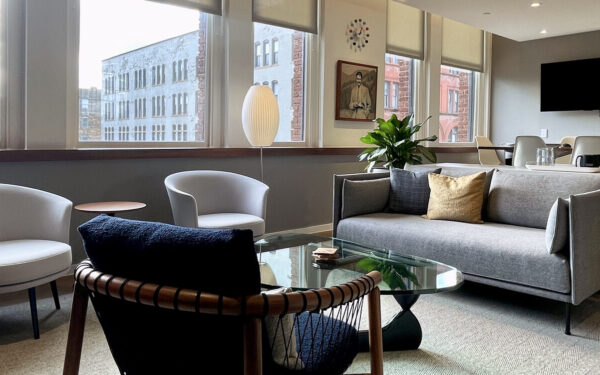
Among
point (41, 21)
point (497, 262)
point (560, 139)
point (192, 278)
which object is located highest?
point (41, 21)

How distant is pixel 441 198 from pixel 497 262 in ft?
2.52

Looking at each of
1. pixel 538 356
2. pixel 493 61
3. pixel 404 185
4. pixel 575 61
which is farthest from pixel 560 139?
pixel 538 356

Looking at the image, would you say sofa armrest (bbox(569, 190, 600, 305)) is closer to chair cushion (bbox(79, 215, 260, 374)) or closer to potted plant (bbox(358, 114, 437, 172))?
chair cushion (bbox(79, 215, 260, 374))

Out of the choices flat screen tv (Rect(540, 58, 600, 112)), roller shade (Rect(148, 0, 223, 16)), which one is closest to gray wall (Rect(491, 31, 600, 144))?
flat screen tv (Rect(540, 58, 600, 112))

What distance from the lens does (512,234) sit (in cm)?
286

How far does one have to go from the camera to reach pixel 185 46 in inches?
167

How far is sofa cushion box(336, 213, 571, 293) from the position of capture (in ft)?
8.26

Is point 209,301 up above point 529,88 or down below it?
below

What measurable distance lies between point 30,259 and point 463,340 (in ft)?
6.72

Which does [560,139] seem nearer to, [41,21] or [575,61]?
[575,61]

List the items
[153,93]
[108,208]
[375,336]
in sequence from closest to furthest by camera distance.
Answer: [375,336] → [108,208] → [153,93]

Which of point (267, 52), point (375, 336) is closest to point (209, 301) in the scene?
point (375, 336)

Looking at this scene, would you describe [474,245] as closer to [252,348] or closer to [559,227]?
[559,227]

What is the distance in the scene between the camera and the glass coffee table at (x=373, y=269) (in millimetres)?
1922
